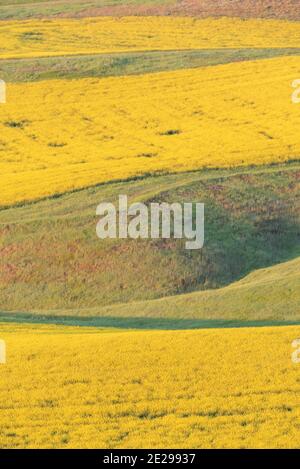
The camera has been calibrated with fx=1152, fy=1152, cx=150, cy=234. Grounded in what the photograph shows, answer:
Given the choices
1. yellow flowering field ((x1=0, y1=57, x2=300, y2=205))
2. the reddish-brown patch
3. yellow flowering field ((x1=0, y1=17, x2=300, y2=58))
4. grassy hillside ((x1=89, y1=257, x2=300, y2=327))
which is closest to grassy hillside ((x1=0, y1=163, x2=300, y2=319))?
grassy hillside ((x1=89, y1=257, x2=300, y2=327))

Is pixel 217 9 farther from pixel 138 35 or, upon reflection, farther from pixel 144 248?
pixel 144 248

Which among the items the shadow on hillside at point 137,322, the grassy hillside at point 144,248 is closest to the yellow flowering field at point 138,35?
the grassy hillside at point 144,248

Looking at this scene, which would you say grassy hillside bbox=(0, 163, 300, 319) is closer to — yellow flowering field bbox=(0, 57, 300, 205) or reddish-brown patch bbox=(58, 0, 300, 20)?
yellow flowering field bbox=(0, 57, 300, 205)

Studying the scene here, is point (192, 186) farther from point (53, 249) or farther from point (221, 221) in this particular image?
point (53, 249)

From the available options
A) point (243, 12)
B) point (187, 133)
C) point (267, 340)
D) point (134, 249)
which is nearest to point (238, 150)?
point (187, 133)

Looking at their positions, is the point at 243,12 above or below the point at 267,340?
above
